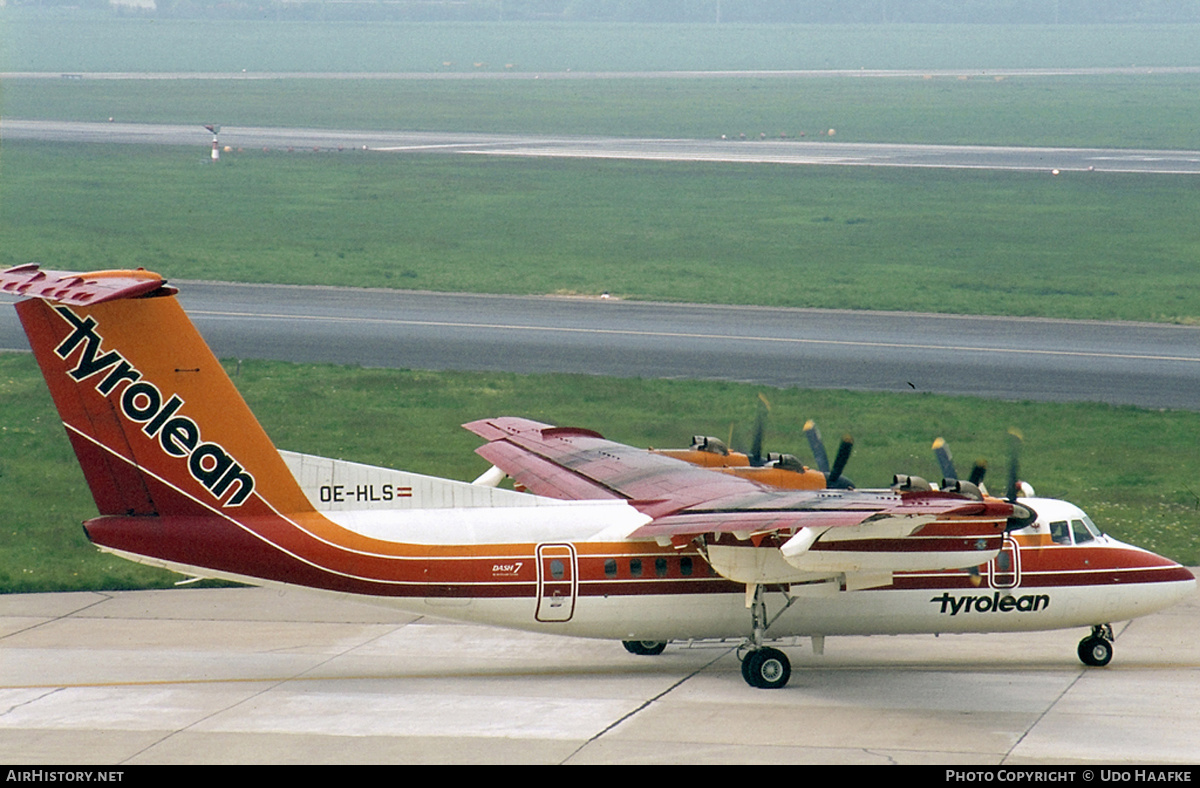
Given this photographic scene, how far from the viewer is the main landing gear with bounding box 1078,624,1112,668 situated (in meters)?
25.2

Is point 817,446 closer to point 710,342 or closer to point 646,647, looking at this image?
point 646,647

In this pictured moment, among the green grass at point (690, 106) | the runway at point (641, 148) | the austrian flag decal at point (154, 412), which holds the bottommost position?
the austrian flag decal at point (154, 412)

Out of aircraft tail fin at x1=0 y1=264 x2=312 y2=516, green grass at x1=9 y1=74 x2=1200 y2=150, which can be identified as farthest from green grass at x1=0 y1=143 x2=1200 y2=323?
aircraft tail fin at x1=0 y1=264 x2=312 y2=516

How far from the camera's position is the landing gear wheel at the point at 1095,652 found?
25.2m

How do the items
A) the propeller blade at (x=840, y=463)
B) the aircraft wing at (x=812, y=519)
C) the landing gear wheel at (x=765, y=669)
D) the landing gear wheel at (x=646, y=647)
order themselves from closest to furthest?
the aircraft wing at (x=812, y=519), the landing gear wheel at (x=765, y=669), the propeller blade at (x=840, y=463), the landing gear wheel at (x=646, y=647)

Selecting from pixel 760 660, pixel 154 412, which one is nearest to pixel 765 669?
pixel 760 660

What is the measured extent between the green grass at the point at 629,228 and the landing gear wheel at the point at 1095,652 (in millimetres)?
34736

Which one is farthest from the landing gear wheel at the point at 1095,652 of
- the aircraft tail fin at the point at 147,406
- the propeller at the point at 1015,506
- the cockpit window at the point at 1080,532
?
the aircraft tail fin at the point at 147,406

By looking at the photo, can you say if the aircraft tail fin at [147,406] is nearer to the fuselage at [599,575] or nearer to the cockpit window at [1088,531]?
the fuselage at [599,575]

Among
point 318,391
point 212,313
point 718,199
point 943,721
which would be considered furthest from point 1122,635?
point 718,199

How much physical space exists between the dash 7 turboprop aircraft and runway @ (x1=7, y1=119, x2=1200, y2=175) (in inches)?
3176

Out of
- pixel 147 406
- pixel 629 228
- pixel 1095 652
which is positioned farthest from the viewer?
pixel 629 228

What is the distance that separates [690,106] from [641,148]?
38.3m

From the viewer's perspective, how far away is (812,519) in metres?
20.9
